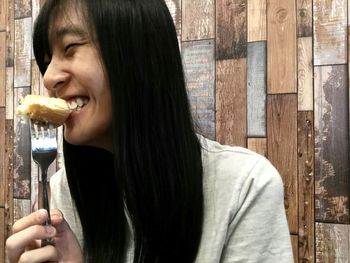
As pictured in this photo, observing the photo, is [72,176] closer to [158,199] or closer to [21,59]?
[158,199]

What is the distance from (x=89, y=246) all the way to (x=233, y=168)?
370mm

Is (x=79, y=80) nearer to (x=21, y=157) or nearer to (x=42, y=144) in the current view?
(x=42, y=144)

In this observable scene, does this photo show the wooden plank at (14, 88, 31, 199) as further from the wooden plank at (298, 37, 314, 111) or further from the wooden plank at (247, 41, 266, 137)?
the wooden plank at (298, 37, 314, 111)

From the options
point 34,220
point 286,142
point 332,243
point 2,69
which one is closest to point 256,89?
point 286,142

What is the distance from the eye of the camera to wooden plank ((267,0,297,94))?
4.31 ft

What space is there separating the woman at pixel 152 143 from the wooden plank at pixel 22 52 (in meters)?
1.02

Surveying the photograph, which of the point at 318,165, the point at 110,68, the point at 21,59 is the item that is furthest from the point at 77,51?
the point at 21,59

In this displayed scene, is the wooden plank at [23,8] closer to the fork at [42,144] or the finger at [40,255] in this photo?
the fork at [42,144]

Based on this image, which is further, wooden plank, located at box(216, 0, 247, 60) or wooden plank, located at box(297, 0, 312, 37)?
wooden plank, located at box(216, 0, 247, 60)

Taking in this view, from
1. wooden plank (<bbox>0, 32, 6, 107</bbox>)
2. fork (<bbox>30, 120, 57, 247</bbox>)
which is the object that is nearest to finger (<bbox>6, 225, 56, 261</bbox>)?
fork (<bbox>30, 120, 57, 247</bbox>)

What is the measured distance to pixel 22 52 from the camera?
6.07 ft

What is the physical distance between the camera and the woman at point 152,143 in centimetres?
80

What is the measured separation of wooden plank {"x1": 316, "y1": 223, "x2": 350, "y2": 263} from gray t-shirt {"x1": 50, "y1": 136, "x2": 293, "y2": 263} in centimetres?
50

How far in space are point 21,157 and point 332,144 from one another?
4.30ft
